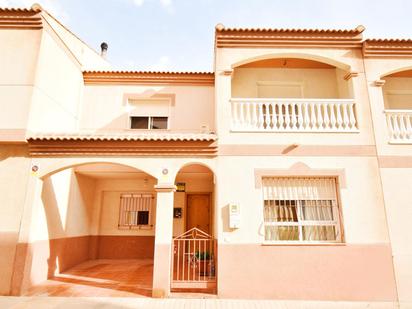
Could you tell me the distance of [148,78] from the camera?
10.9 metres

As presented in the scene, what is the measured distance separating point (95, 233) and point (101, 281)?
3.76 m

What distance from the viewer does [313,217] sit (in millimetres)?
7312

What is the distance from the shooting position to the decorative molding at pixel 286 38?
8.10 metres

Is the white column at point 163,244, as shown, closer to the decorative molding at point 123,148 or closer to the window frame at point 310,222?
the decorative molding at point 123,148

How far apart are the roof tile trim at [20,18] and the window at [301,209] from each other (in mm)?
8167

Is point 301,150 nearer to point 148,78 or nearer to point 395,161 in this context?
point 395,161

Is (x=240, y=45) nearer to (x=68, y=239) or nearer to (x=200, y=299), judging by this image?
(x=200, y=299)

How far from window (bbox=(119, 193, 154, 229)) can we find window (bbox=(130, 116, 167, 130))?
321 centimetres

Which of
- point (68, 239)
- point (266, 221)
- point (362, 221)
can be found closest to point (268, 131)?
point (266, 221)

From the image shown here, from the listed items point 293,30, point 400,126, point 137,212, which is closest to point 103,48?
point 137,212

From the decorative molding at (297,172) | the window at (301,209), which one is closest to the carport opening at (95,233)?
the window at (301,209)

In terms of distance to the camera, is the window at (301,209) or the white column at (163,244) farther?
the window at (301,209)

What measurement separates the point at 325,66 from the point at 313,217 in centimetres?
594

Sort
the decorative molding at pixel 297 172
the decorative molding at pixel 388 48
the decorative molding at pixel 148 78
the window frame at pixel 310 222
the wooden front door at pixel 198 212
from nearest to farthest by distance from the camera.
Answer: the window frame at pixel 310 222, the decorative molding at pixel 297 172, the decorative molding at pixel 388 48, the decorative molding at pixel 148 78, the wooden front door at pixel 198 212
